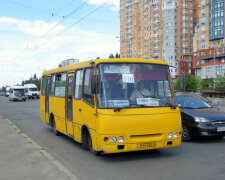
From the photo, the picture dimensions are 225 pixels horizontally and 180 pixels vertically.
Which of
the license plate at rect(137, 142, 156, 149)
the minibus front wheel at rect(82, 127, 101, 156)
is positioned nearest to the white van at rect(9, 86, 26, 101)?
the minibus front wheel at rect(82, 127, 101, 156)

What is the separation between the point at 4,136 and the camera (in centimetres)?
1038

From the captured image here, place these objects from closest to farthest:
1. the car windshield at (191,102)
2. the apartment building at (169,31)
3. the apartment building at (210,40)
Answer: the car windshield at (191,102), the apartment building at (210,40), the apartment building at (169,31)

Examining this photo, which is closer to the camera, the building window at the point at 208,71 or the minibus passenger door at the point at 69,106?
the minibus passenger door at the point at 69,106

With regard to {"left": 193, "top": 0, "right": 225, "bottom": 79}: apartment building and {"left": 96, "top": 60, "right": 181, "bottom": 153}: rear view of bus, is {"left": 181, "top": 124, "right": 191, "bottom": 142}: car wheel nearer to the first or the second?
{"left": 96, "top": 60, "right": 181, "bottom": 153}: rear view of bus

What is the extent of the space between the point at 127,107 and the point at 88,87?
133cm

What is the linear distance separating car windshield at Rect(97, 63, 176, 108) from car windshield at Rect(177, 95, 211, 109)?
301 centimetres

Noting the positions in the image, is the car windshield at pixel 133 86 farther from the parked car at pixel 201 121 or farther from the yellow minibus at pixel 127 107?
the parked car at pixel 201 121

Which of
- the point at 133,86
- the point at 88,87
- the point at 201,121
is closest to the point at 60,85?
the point at 88,87

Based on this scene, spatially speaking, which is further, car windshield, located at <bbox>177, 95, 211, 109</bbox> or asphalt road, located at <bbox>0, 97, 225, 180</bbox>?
car windshield, located at <bbox>177, 95, 211, 109</bbox>

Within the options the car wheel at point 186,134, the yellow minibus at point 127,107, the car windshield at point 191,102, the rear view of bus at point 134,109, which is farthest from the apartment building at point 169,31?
the rear view of bus at point 134,109

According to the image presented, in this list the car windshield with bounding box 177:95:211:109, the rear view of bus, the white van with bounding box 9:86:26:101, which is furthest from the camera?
the white van with bounding box 9:86:26:101

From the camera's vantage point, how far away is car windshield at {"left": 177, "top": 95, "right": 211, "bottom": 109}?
10.1 meters

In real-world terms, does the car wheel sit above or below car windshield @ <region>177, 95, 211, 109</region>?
below

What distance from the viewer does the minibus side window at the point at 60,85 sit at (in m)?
9.66
